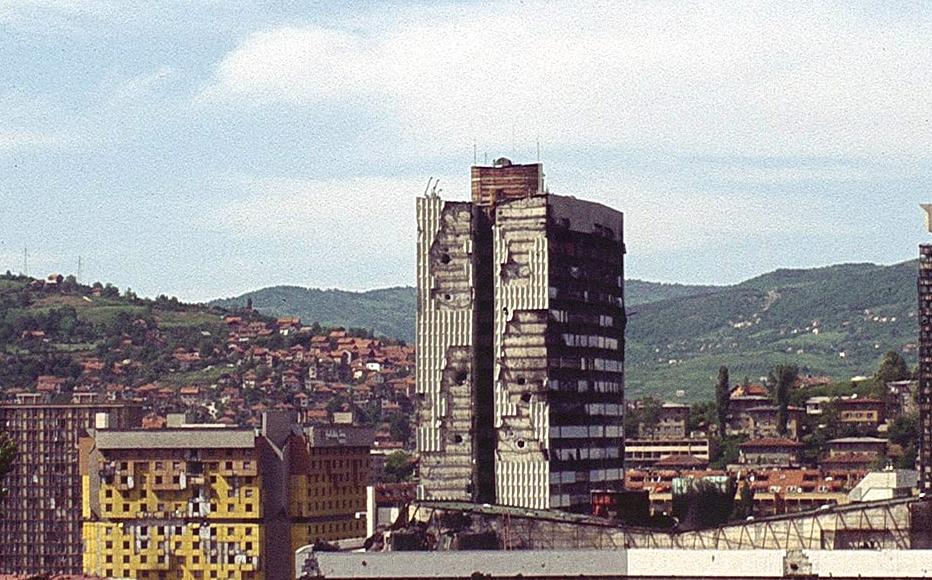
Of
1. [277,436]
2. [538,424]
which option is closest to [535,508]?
[538,424]

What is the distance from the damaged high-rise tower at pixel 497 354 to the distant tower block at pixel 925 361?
100.0 ft

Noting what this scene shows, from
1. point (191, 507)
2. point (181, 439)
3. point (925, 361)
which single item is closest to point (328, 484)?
point (191, 507)

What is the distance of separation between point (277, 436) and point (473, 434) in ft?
91.3

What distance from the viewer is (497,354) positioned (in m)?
150

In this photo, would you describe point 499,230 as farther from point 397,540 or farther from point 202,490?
point 202,490

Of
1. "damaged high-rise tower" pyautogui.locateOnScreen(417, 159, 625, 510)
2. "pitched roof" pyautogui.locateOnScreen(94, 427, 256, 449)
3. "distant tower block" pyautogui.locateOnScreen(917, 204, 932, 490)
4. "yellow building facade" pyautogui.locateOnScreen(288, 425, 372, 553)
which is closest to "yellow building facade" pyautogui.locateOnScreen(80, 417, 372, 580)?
"pitched roof" pyautogui.locateOnScreen(94, 427, 256, 449)

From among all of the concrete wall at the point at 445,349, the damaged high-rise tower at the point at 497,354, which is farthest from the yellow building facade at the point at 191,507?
the damaged high-rise tower at the point at 497,354

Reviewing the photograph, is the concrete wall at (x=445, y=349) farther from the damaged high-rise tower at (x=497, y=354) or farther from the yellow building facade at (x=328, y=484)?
the yellow building facade at (x=328, y=484)

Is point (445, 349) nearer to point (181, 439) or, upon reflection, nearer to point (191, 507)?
point (181, 439)

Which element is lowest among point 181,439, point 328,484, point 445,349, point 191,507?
point 191,507

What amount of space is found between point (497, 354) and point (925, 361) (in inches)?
1447

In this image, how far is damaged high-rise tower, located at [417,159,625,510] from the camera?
14988cm

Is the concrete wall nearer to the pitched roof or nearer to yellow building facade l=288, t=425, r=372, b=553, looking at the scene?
yellow building facade l=288, t=425, r=372, b=553

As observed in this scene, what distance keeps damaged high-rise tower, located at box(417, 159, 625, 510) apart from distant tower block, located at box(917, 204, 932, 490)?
100.0 feet
